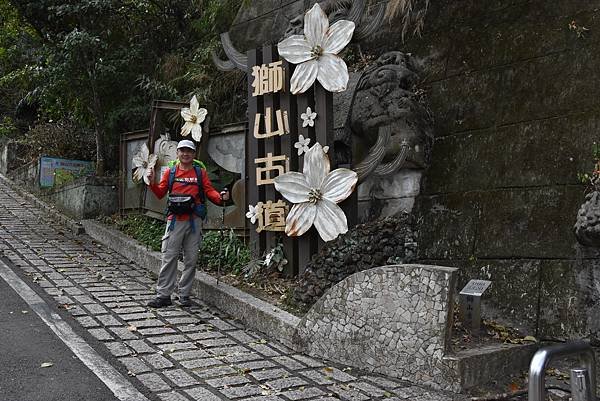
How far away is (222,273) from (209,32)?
5920mm

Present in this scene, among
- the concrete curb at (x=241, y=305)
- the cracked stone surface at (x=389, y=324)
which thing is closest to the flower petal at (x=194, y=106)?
the concrete curb at (x=241, y=305)

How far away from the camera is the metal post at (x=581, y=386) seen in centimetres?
229

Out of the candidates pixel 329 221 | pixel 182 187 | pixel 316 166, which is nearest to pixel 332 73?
pixel 316 166

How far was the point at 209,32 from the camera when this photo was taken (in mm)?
11281

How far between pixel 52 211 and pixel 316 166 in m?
8.06

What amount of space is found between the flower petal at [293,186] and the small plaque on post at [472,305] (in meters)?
1.98

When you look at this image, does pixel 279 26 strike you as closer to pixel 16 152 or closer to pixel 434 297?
pixel 434 297

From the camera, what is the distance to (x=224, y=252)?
757cm

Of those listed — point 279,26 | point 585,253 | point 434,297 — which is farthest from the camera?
point 279,26

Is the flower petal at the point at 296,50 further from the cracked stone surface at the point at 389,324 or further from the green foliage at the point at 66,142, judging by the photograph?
the green foliage at the point at 66,142

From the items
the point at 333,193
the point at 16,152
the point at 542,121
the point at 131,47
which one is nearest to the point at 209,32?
the point at 131,47

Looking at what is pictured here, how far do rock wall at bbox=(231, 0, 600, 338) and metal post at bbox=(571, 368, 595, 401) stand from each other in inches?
102

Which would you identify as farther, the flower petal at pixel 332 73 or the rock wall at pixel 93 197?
the rock wall at pixel 93 197

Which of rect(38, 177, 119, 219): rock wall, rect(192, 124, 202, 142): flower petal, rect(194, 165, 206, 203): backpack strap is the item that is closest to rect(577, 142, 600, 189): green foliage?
rect(194, 165, 206, 203): backpack strap
